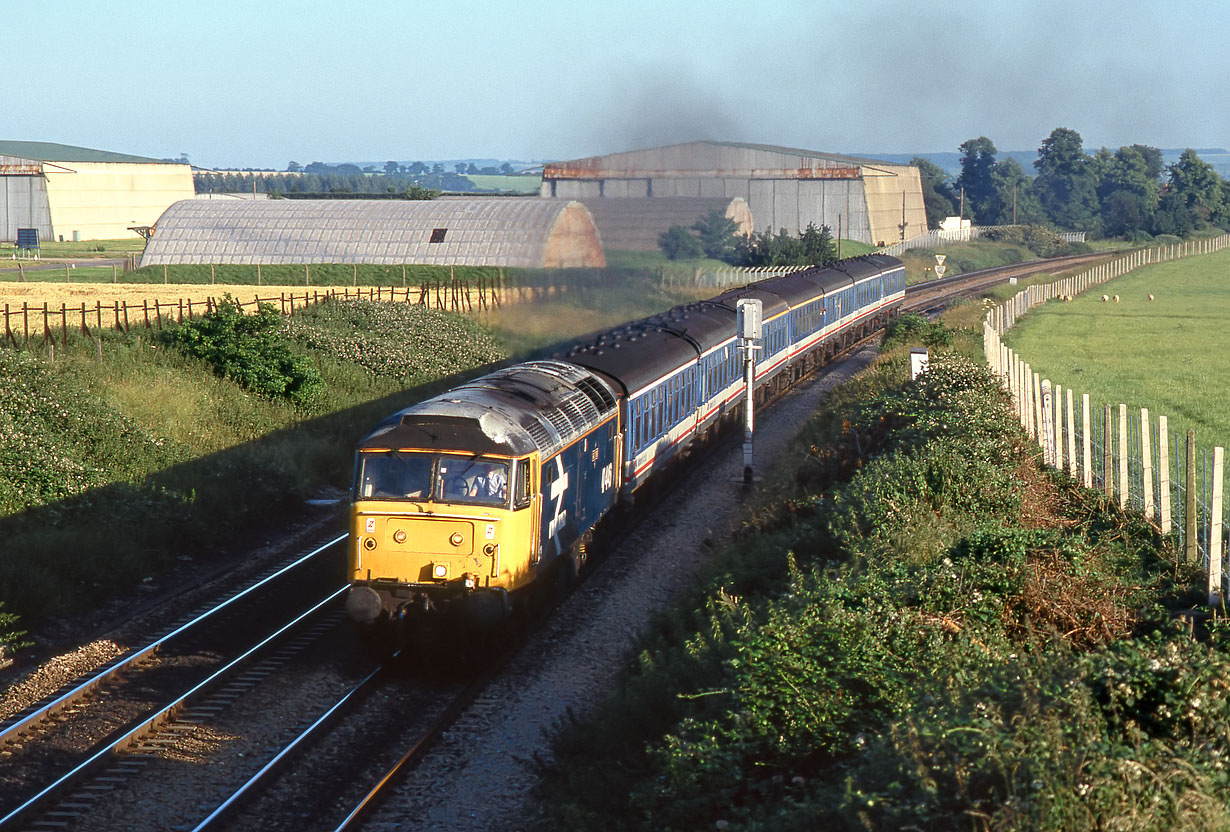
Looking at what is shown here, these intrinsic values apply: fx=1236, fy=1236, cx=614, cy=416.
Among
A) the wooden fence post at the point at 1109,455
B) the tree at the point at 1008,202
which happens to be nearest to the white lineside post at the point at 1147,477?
the wooden fence post at the point at 1109,455

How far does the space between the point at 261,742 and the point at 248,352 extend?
1818 cm

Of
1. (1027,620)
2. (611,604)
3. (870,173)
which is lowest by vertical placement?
(611,604)

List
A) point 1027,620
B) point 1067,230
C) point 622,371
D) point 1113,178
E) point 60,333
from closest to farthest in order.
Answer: point 1027,620, point 622,371, point 60,333, point 1067,230, point 1113,178

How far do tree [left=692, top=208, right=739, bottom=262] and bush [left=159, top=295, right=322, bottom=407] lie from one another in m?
32.1

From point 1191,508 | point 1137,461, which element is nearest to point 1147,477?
point 1191,508

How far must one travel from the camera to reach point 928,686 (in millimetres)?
8797

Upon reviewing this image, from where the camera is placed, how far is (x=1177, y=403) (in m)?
27.5

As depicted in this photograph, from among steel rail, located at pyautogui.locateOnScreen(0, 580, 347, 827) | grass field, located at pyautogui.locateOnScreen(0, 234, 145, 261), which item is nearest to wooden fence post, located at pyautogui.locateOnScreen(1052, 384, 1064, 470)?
steel rail, located at pyautogui.locateOnScreen(0, 580, 347, 827)

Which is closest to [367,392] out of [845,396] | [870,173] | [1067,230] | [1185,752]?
[845,396]

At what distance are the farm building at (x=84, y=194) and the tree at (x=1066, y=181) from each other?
105m

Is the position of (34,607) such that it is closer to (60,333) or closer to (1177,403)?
(60,333)

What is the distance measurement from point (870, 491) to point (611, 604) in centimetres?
450

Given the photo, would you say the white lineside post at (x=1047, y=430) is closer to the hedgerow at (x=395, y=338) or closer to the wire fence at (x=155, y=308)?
the hedgerow at (x=395, y=338)

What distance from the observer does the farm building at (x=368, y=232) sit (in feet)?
187
